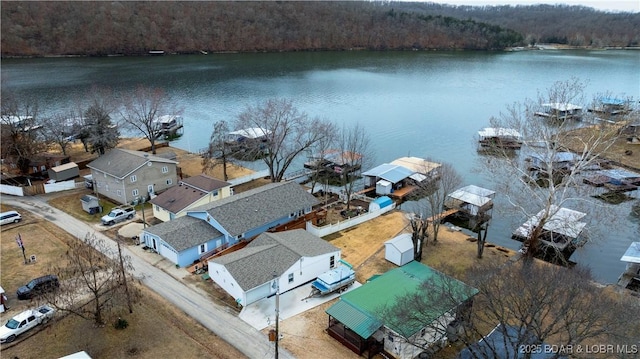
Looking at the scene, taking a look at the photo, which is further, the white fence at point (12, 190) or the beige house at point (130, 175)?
the white fence at point (12, 190)

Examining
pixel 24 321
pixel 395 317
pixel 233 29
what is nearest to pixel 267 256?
pixel 395 317

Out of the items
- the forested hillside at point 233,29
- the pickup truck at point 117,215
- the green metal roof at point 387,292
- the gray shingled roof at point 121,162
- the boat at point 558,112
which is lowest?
the pickup truck at point 117,215

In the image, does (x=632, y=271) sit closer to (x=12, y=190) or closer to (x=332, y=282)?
(x=332, y=282)

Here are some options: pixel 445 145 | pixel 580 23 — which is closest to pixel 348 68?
pixel 445 145

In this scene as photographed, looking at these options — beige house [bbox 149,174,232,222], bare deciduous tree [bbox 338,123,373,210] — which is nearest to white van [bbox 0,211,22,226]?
beige house [bbox 149,174,232,222]

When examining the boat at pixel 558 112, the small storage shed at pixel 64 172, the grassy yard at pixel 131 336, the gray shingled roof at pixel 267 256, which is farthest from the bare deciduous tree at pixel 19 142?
the boat at pixel 558 112

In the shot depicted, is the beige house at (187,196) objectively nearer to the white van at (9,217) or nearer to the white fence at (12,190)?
the white van at (9,217)

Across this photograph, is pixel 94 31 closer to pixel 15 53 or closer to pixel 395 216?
pixel 15 53
